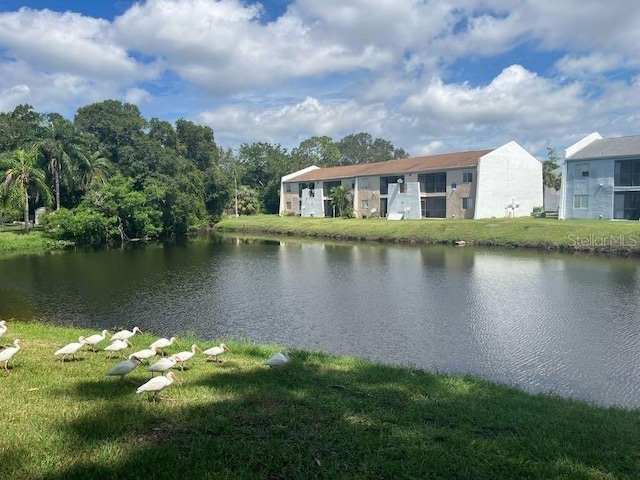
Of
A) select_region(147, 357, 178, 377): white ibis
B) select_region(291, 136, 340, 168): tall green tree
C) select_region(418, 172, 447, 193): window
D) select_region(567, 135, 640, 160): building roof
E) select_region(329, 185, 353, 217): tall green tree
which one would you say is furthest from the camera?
select_region(291, 136, 340, 168): tall green tree

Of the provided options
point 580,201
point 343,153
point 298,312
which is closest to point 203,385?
point 298,312

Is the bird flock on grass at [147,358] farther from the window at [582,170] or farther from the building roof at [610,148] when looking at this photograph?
the window at [582,170]

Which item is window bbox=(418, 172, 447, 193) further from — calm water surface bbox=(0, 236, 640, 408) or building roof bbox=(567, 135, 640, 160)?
calm water surface bbox=(0, 236, 640, 408)

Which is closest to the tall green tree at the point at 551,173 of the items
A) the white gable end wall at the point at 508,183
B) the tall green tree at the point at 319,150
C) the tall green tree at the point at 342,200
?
the white gable end wall at the point at 508,183

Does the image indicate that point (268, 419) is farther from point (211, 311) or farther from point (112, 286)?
point (112, 286)

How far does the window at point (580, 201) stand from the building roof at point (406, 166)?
1162 centimetres

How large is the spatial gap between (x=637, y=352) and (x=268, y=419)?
14.4 meters

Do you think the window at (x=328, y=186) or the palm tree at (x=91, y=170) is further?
the window at (x=328, y=186)

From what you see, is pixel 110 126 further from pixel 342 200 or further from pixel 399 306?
pixel 399 306

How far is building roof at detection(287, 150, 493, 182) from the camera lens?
6406cm

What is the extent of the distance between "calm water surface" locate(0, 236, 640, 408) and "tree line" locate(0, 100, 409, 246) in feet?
51.8

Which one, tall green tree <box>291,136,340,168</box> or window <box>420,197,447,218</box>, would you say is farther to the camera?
tall green tree <box>291,136,340,168</box>

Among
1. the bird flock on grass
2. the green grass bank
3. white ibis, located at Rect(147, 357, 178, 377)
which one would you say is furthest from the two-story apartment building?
white ibis, located at Rect(147, 357, 178, 377)

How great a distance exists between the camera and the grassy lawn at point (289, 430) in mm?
5672
